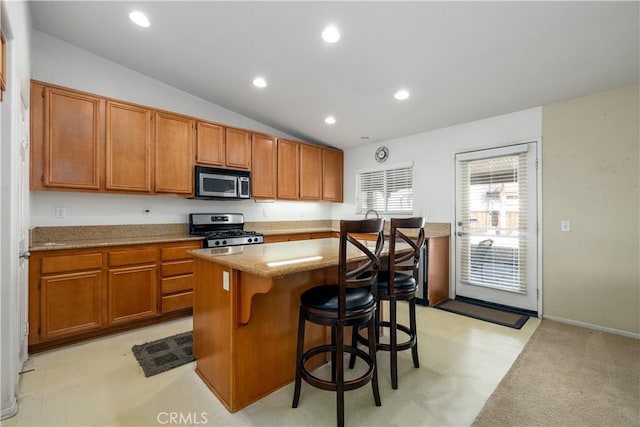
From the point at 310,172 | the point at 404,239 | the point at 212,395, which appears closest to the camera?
the point at 212,395

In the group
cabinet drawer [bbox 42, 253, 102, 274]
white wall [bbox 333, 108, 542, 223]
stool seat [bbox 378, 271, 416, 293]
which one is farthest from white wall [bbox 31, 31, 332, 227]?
stool seat [bbox 378, 271, 416, 293]

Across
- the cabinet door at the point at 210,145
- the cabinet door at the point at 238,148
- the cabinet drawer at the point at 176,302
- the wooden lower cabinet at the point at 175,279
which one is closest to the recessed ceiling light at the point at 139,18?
the cabinet door at the point at 210,145

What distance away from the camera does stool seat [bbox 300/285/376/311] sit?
1.59m

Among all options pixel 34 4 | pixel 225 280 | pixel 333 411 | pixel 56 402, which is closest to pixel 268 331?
pixel 225 280

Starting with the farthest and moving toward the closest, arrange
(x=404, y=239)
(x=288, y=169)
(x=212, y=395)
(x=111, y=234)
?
(x=288, y=169) → (x=111, y=234) → (x=404, y=239) → (x=212, y=395)

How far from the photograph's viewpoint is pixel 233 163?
13.1 feet

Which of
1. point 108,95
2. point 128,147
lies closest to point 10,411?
point 128,147

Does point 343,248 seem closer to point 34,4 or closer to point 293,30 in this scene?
point 293,30

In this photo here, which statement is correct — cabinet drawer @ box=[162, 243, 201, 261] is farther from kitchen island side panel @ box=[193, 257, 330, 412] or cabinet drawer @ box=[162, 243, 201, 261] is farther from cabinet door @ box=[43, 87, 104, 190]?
kitchen island side panel @ box=[193, 257, 330, 412]

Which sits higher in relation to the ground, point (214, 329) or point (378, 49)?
point (378, 49)

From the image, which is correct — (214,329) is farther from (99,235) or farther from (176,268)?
(99,235)

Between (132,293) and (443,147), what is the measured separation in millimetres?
A: 4222

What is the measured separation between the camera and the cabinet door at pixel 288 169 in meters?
4.55

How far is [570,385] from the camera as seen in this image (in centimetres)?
197
